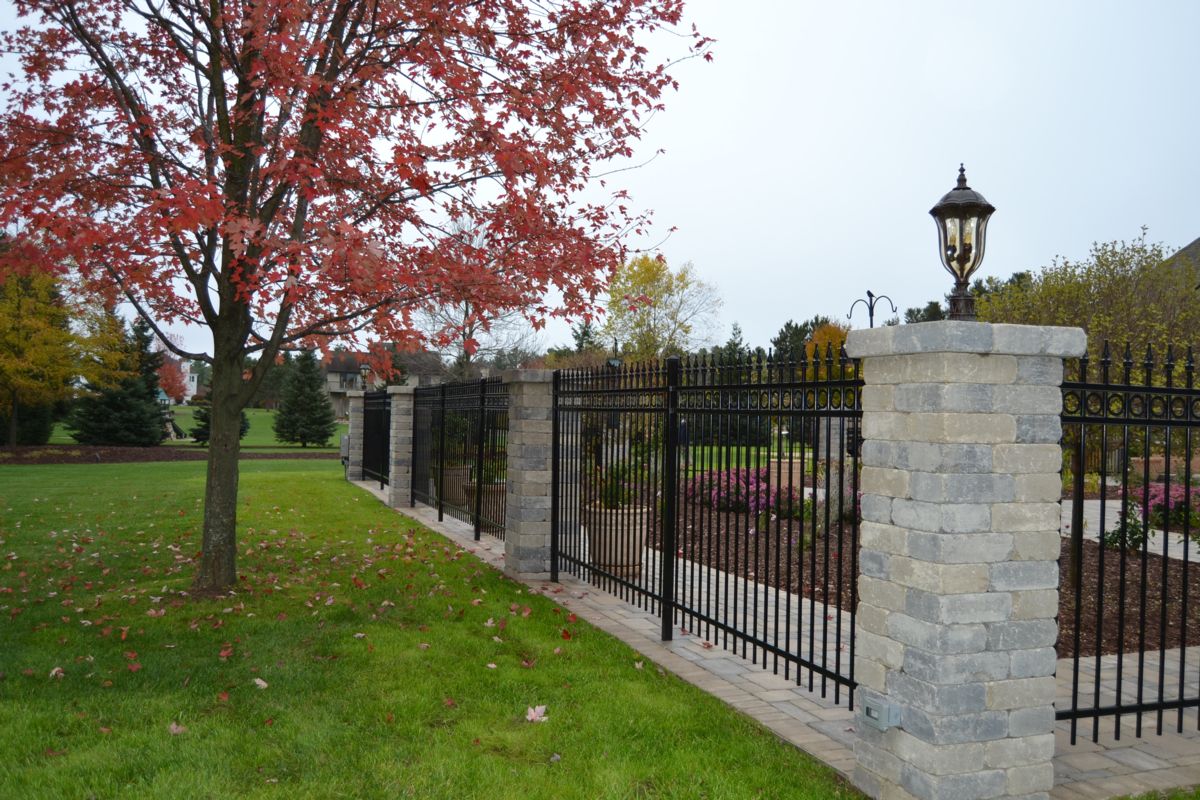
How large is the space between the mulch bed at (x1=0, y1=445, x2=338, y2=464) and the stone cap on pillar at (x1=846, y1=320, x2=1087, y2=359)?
96.6 ft

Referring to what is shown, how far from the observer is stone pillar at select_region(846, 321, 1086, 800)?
12.1 feet

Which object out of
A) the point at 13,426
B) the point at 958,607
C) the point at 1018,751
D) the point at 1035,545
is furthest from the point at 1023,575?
the point at 13,426

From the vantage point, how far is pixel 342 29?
798cm

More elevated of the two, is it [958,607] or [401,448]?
[958,607]

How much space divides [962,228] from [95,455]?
105ft

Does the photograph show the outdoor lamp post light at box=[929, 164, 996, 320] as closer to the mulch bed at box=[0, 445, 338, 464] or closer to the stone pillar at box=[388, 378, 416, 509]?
the stone pillar at box=[388, 378, 416, 509]

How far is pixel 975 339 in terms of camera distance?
3637 mm

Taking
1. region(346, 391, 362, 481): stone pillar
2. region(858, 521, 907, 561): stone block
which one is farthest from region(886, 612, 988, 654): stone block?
region(346, 391, 362, 481): stone pillar

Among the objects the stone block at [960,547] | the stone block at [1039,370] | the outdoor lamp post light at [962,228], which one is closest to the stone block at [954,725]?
the stone block at [960,547]

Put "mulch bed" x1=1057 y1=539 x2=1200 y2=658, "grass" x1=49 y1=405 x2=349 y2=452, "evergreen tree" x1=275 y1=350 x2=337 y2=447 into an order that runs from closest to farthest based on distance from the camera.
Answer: "mulch bed" x1=1057 y1=539 x2=1200 y2=658
"grass" x1=49 y1=405 x2=349 y2=452
"evergreen tree" x1=275 y1=350 x2=337 y2=447

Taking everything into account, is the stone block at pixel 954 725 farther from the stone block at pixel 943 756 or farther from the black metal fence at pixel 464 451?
the black metal fence at pixel 464 451

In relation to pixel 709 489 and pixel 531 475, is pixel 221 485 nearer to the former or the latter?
pixel 531 475

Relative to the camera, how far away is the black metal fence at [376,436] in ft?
61.5

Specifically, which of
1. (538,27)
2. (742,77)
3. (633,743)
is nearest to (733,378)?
(633,743)
